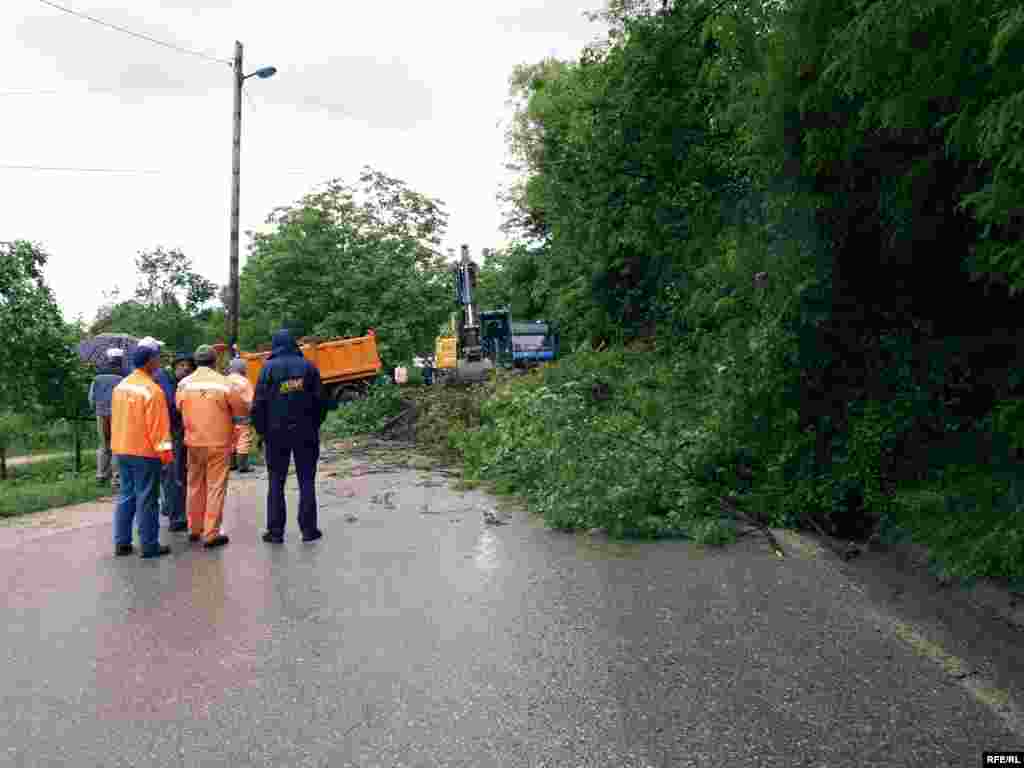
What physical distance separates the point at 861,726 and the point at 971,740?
1.33ft

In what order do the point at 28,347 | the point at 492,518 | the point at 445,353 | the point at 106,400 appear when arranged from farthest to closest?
the point at 445,353 → the point at 28,347 → the point at 106,400 → the point at 492,518

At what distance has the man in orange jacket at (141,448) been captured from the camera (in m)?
7.79

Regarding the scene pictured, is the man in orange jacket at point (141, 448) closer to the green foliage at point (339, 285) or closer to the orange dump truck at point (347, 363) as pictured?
the orange dump truck at point (347, 363)

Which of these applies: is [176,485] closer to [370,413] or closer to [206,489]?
[206,489]

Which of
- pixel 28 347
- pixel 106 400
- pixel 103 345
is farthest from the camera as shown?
pixel 28 347

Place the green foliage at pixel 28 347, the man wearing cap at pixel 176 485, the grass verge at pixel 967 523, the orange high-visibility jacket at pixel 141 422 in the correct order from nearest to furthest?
the grass verge at pixel 967 523
the orange high-visibility jacket at pixel 141 422
the man wearing cap at pixel 176 485
the green foliage at pixel 28 347

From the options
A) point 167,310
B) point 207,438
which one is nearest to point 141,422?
point 207,438

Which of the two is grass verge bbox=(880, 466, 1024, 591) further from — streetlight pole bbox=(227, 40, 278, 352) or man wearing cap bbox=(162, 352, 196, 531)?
streetlight pole bbox=(227, 40, 278, 352)

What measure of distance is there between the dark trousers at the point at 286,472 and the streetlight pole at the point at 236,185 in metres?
12.9

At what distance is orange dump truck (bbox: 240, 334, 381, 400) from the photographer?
28.1m

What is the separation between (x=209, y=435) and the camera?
834 centimetres

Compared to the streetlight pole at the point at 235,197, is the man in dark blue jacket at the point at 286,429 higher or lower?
lower

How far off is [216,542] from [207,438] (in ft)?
2.97

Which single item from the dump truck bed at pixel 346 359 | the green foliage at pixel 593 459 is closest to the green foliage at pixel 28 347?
the dump truck bed at pixel 346 359
